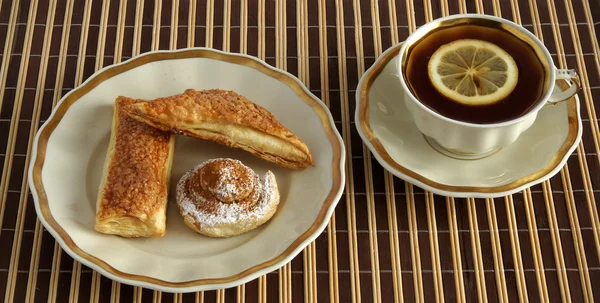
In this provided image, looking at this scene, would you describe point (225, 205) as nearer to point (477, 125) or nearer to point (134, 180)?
point (134, 180)

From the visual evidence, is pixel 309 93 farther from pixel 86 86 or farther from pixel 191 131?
pixel 86 86

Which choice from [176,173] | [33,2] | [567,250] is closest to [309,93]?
[176,173]

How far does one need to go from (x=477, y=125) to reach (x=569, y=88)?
0.83ft

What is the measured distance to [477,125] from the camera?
127cm

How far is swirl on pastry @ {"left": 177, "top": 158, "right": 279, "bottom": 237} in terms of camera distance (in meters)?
1.33

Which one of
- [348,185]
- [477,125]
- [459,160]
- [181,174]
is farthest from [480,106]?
[181,174]

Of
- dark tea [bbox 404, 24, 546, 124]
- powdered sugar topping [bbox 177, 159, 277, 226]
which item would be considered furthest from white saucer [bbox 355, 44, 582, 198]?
powdered sugar topping [bbox 177, 159, 277, 226]

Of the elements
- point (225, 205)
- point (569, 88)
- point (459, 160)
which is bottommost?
point (225, 205)

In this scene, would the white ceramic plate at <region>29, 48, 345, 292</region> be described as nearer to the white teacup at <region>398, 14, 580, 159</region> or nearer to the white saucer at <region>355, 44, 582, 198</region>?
the white saucer at <region>355, 44, 582, 198</region>

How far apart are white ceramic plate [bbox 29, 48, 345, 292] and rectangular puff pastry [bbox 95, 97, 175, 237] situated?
4cm

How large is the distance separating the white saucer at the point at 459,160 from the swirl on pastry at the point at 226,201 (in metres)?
0.28

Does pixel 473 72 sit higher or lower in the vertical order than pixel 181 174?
higher

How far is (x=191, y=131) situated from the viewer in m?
1.43

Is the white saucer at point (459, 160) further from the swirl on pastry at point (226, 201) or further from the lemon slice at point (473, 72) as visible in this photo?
the swirl on pastry at point (226, 201)
